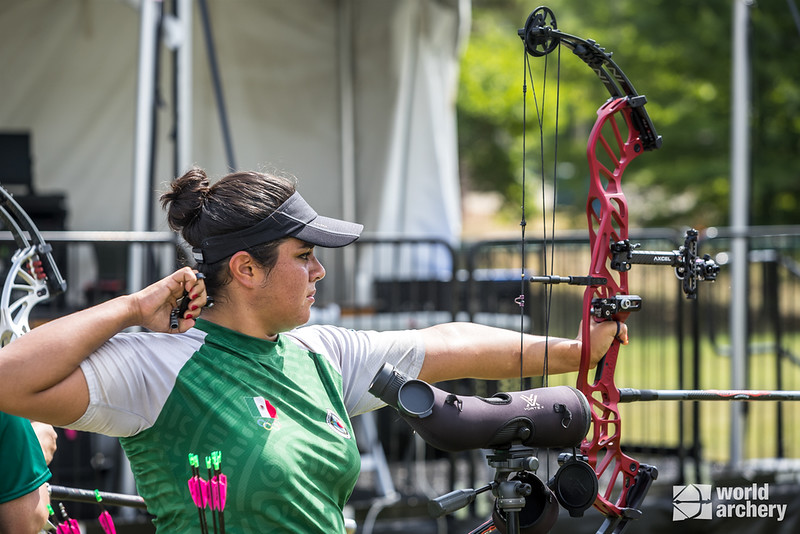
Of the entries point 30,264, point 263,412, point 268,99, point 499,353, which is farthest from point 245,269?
point 268,99

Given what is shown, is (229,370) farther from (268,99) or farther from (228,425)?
(268,99)

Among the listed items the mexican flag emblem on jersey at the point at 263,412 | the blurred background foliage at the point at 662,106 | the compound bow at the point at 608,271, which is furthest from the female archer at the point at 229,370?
the blurred background foliage at the point at 662,106

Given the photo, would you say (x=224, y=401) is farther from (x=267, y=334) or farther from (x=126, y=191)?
(x=126, y=191)

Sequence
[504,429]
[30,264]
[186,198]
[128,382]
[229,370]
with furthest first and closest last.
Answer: [30,264], [186,198], [229,370], [128,382], [504,429]

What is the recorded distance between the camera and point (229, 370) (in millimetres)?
2201

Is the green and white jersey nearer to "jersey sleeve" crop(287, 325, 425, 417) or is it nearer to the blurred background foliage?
"jersey sleeve" crop(287, 325, 425, 417)

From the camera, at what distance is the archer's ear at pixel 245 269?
2.26 meters

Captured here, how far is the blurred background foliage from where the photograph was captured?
15.5 metres

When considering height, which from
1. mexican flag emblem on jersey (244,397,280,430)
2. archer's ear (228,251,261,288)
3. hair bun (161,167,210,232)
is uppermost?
hair bun (161,167,210,232)

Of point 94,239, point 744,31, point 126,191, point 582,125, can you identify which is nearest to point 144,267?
point 94,239

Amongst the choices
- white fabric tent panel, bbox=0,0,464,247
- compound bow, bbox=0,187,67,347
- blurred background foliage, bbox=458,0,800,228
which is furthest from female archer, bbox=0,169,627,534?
blurred background foliage, bbox=458,0,800,228

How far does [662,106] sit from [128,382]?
55.9 feet

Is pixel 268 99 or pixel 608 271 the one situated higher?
pixel 268 99

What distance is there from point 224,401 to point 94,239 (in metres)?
2.74
